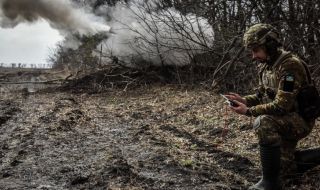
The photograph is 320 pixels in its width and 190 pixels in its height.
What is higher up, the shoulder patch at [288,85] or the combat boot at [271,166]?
the shoulder patch at [288,85]

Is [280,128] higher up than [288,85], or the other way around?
[288,85]

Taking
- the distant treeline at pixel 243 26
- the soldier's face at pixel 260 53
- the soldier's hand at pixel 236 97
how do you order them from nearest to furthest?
the soldier's face at pixel 260 53 → the soldier's hand at pixel 236 97 → the distant treeline at pixel 243 26

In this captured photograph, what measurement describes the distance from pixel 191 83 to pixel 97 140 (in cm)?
701

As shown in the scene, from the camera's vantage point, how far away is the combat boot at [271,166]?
480cm

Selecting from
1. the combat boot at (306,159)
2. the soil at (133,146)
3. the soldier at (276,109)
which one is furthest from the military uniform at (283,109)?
the soil at (133,146)

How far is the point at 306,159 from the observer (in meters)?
5.25

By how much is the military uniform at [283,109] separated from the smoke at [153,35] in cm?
859

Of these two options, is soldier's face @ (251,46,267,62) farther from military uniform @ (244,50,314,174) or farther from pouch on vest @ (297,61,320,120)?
pouch on vest @ (297,61,320,120)

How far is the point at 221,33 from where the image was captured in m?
12.5

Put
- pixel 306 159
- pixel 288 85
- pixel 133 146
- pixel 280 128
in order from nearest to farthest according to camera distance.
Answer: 1. pixel 288 85
2. pixel 280 128
3. pixel 306 159
4. pixel 133 146

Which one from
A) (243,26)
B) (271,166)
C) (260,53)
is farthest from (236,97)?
(243,26)

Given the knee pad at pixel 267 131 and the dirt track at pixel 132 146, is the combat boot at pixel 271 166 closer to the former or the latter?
the knee pad at pixel 267 131

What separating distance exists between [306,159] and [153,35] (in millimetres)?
11161

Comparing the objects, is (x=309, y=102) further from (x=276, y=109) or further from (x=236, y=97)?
(x=236, y=97)
